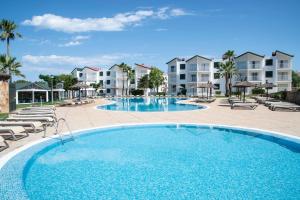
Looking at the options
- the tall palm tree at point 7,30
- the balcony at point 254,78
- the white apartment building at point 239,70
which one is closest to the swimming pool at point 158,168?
the tall palm tree at point 7,30

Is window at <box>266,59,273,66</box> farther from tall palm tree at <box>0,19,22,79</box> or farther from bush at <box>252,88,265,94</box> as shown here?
tall palm tree at <box>0,19,22,79</box>

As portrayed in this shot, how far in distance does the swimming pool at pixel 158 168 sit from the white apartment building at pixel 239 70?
46641 mm

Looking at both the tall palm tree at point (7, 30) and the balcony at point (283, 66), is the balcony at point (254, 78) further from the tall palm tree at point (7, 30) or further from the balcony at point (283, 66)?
the tall palm tree at point (7, 30)

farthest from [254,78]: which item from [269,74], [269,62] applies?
[269,62]

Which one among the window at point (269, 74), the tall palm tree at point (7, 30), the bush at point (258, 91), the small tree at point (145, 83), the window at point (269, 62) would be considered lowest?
the bush at point (258, 91)

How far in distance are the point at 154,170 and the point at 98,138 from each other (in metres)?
4.74

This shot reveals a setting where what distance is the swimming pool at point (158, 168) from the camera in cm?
641

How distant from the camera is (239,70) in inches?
2382

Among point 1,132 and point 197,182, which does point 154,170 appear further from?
point 1,132

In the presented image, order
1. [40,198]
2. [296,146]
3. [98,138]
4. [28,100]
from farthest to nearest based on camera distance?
[28,100] → [98,138] → [296,146] → [40,198]

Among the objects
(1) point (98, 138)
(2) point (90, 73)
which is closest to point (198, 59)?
(2) point (90, 73)

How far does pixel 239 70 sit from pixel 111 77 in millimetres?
37348

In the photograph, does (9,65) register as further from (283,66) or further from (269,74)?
Result: (283,66)

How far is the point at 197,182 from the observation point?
717 cm
